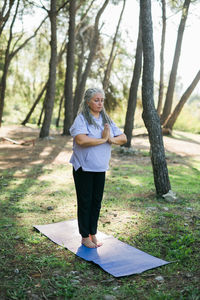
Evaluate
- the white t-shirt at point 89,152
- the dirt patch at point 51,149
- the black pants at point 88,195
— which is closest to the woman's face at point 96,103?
the white t-shirt at point 89,152

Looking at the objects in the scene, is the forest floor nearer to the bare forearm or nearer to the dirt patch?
the dirt patch

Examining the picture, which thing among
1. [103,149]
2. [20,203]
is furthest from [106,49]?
[103,149]

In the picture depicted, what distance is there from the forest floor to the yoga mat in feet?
0.29

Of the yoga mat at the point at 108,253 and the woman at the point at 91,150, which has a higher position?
the woman at the point at 91,150

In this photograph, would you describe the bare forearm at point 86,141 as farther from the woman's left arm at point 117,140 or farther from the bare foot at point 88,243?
the bare foot at point 88,243

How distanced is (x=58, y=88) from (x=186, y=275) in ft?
78.2

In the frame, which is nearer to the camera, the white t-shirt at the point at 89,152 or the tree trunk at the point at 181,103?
the white t-shirt at the point at 89,152

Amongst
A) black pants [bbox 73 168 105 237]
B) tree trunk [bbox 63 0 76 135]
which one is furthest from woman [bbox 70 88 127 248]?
tree trunk [bbox 63 0 76 135]

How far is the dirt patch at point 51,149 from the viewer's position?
11.4 meters

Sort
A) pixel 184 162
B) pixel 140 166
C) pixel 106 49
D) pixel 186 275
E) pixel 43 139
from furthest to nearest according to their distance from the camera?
pixel 106 49
pixel 43 139
pixel 184 162
pixel 140 166
pixel 186 275

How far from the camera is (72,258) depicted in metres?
4.36

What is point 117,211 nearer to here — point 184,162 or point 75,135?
point 75,135

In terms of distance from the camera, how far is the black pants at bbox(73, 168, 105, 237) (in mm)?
4402

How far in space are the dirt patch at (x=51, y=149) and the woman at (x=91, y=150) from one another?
6201mm
